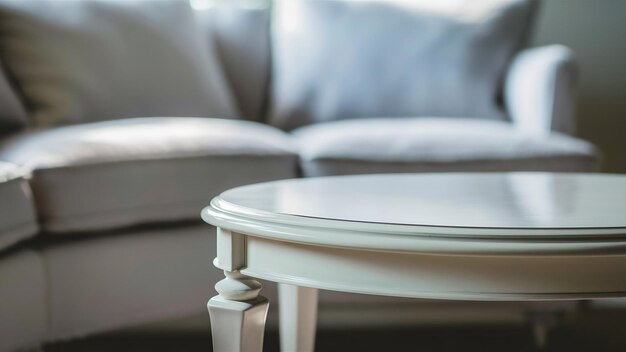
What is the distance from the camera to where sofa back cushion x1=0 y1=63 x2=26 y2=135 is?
1653mm

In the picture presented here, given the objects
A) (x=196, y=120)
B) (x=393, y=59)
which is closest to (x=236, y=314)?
(x=196, y=120)

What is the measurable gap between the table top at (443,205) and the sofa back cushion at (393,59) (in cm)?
90

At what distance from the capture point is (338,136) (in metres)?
1.62

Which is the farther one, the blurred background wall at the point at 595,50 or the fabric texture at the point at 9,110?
the blurred background wall at the point at 595,50

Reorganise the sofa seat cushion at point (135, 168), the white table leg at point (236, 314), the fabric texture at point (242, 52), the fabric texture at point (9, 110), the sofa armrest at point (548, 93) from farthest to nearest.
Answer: the fabric texture at point (242, 52), the sofa armrest at point (548, 93), the fabric texture at point (9, 110), the sofa seat cushion at point (135, 168), the white table leg at point (236, 314)

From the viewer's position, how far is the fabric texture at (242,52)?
2.22 m

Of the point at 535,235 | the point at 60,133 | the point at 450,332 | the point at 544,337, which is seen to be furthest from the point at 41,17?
the point at 535,235

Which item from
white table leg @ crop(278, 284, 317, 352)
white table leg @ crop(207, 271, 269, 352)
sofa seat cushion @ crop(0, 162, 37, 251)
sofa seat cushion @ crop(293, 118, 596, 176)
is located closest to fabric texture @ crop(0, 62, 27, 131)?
sofa seat cushion @ crop(0, 162, 37, 251)

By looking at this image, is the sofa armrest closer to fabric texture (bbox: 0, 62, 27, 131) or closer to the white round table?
the white round table

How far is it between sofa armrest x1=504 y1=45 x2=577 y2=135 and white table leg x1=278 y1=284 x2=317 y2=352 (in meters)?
0.76

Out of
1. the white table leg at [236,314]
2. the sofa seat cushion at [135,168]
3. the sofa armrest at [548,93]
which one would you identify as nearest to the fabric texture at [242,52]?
the sofa seat cushion at [135,168]

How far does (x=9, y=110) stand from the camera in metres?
1.67

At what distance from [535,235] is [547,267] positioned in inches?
1.2

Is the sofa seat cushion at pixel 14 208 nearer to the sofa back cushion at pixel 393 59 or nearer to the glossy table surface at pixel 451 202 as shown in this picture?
the glossy table surface at pixel 451 202
